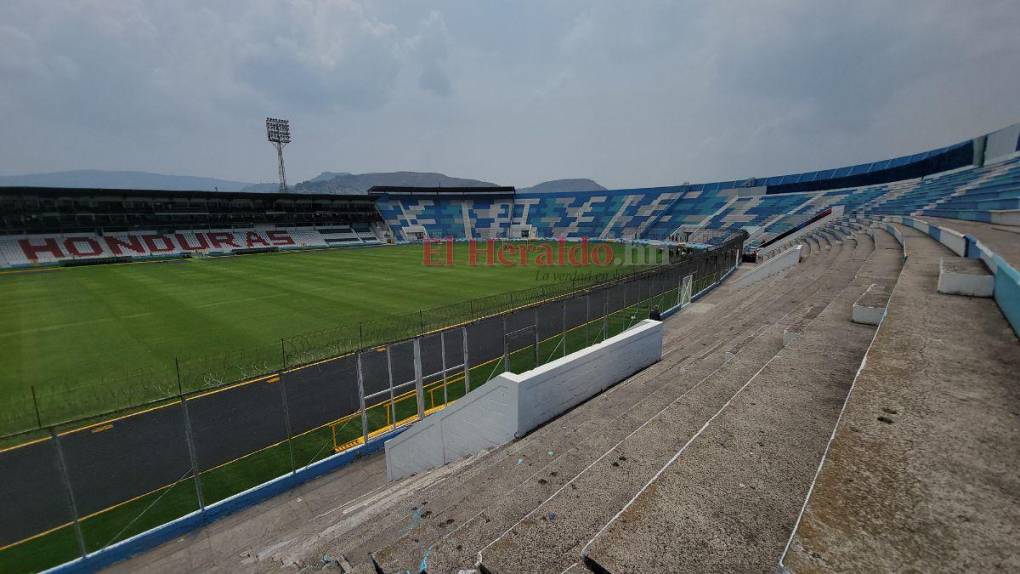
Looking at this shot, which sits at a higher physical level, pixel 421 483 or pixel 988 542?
pixel 988 542

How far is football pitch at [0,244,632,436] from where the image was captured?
14.4m

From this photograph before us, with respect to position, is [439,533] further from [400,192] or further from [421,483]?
[400,192]

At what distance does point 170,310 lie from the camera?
76.0 feet

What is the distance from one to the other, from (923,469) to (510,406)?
5322mm

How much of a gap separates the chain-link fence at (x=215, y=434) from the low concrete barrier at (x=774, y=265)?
1521 centimetres

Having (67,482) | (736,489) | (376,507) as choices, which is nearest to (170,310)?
(67,482)

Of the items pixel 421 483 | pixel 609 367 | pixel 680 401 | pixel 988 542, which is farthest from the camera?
pixel 609 367

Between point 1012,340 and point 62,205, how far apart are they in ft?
243

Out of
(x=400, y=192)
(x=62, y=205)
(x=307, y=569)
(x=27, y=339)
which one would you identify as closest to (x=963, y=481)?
(x=307, y=569)

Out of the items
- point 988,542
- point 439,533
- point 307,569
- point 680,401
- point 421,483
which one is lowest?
point 421,483

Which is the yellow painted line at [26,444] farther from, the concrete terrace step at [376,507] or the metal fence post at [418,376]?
the metal fence post at [418,376]

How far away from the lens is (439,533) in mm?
4102

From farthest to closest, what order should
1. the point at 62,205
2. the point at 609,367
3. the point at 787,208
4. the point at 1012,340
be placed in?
1. the point at 787,208
2. the point at 62,205
3. the point at 609,367
4. the point at 1012,340

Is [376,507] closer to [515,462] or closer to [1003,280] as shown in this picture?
[515,462]
